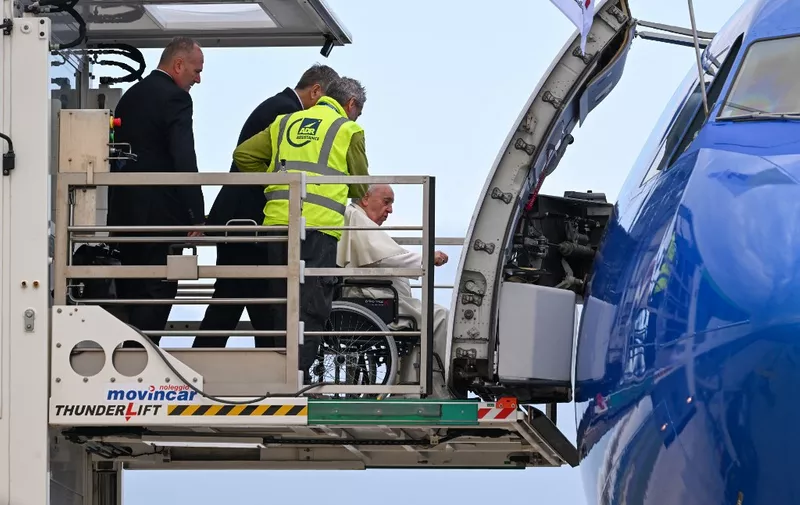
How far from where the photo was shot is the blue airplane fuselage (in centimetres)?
449

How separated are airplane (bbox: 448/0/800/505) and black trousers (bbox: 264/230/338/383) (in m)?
1.06

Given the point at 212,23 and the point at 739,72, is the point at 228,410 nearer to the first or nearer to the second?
the point at 739,72

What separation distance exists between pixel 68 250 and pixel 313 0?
9.38ft

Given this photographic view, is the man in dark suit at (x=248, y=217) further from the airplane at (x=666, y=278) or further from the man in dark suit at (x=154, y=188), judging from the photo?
the airplane at (x=666, y=278)

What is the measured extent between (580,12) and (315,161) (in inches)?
77.8

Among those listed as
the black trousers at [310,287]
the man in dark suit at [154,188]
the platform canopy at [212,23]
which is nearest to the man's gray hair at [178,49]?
the man in dark suit at [154,188]

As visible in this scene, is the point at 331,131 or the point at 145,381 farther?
the point at 331,131

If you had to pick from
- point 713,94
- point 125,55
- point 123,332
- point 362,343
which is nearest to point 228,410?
point 123,332

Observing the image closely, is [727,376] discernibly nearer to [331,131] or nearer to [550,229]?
[550,229]

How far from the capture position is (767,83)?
18.9 ft

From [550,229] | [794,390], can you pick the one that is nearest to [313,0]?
[550,229]

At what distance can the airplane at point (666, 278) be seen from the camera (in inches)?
179

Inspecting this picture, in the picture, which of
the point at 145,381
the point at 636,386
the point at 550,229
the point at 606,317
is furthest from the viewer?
the point at 550,229

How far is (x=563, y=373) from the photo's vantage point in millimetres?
6488
